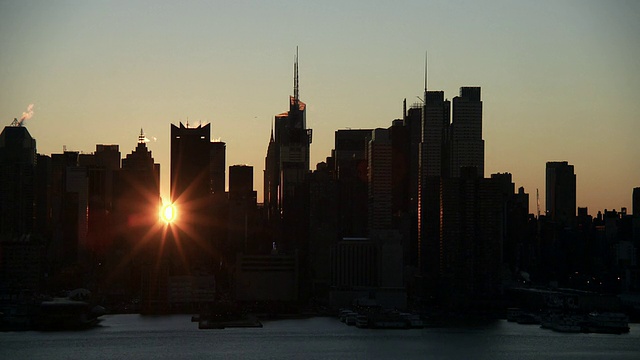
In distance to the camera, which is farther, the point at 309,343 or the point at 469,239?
the point at 469,239

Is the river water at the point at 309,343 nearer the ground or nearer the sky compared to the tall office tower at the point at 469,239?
→ nearer the ground

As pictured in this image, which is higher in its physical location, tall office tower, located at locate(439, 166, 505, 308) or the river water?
tall office tower, located at locate(439, 166, 505, 308)

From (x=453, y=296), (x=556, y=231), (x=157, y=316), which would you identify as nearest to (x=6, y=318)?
(x=157, y=316)

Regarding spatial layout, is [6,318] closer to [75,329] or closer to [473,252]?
[75,329]

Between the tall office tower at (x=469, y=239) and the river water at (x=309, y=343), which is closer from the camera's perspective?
the river water at (x=309, y=343)

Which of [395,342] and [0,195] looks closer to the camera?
[395,342]

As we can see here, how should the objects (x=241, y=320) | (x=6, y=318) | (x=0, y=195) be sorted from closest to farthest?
(x=6, y=318) < (x=241, y=320) < (x=0, y=195)

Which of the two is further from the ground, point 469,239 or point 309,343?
point 469,239

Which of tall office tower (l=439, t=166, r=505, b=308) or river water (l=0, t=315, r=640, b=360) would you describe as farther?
tall office tower (l=439, t=166, r=505, b=308)
